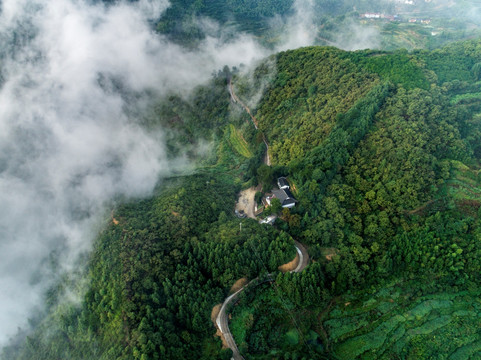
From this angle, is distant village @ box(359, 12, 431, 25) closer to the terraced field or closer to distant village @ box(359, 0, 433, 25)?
distant village @ box(359, 0, 433, 25)

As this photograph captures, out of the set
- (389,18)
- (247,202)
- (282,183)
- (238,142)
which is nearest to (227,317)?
(247,202)

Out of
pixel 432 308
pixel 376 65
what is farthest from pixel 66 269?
pixel 376 65

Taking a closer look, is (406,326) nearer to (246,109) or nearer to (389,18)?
(246,109)

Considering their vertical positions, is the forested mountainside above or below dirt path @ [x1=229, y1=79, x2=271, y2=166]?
below

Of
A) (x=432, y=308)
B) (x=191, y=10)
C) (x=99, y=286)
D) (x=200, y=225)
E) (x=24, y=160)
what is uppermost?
(x=191, y=10)

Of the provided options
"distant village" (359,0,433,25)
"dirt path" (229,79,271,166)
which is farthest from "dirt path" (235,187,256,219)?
"distant village" (359,0,433,25)

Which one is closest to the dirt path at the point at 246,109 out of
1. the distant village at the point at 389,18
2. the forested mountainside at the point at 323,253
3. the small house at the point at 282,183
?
the forested mountainside at the point at 323,253

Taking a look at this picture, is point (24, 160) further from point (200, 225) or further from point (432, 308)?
point (432, 308)
